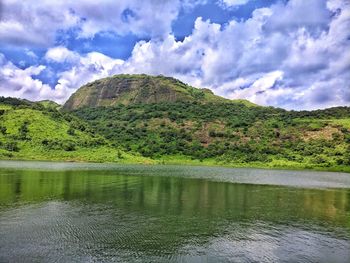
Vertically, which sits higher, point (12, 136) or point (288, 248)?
point (12, 136)

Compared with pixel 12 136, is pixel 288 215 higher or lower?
lower

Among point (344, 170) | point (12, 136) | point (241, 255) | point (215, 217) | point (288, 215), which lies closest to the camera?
point (241, 255)

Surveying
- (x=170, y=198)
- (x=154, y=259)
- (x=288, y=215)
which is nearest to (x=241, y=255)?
(x=154, y=259)

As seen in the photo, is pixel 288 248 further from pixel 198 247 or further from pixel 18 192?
pixel 18 192

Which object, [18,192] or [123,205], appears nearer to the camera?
[123,205]

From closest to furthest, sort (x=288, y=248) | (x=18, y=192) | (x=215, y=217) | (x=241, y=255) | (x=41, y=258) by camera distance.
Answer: (x=41, y=258), (x=241, y=255), (x=288, y=248), (x=215, y=217), (x=18, y=192)

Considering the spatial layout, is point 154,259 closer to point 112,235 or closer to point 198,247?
point 198,247

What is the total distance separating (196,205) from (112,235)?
73.7ft

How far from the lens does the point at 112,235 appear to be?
33969 mm

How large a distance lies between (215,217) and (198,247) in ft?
47.6

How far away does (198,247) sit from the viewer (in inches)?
1236

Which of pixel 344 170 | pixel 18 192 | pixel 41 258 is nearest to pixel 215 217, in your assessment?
pixel 41 258

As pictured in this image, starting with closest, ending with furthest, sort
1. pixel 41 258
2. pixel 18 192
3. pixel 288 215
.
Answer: pixel 41 258 < pixel 288 215 < pixel 18 192

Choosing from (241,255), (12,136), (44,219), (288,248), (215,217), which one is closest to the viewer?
(241,255)
